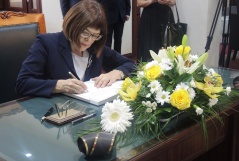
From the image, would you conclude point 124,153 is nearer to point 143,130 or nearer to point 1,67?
point 143,130

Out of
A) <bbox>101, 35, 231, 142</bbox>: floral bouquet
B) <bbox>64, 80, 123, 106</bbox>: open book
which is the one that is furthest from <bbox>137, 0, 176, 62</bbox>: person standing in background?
<bbox>101, 35, 231, 142</bbox>: floral bouquet

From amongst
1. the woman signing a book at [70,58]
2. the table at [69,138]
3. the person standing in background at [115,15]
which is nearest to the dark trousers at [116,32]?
the person standing in background at [115,15]

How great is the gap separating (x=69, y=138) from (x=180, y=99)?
1.19 feet

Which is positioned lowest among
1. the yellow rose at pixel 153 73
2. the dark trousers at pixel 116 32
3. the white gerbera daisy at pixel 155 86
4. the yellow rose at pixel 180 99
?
the dark trousers at pixel 116 32

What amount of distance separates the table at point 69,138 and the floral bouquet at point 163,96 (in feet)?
0.18

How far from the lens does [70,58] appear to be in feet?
5.50

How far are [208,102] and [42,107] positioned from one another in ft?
2.06

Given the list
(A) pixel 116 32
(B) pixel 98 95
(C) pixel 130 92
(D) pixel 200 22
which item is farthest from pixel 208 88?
(D) pixel 200 22

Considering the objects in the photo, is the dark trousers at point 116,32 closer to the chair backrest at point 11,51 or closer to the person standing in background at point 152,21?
the person standing in background at point 152,21

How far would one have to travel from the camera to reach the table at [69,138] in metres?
0.94

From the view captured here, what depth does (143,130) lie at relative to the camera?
1080 mm

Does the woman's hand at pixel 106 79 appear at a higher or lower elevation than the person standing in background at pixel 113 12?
lower

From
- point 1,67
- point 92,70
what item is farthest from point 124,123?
point 1,67

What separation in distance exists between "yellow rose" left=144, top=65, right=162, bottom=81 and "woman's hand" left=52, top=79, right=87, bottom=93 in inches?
15.2
